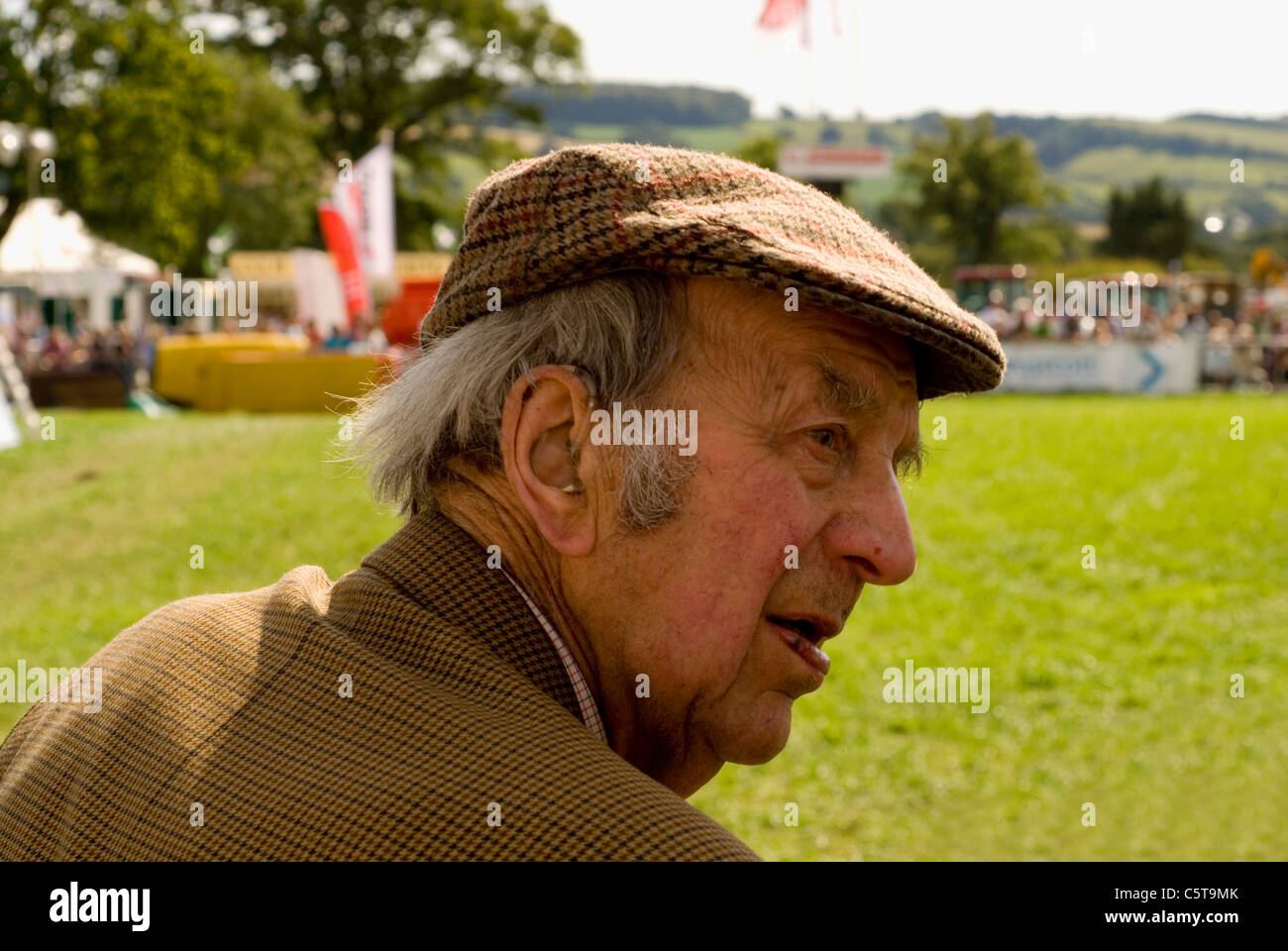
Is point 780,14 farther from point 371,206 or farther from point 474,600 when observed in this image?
point 474,600

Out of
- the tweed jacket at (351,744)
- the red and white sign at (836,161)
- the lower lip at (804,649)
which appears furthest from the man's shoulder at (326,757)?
the red and white sign at (836,161)

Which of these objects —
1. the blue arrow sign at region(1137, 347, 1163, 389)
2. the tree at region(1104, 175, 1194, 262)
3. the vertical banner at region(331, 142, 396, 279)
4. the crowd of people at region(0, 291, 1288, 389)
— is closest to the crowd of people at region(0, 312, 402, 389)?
the crowd of people at region(0, 291, 1288, 389)

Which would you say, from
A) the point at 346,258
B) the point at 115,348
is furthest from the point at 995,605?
the point at 115,348

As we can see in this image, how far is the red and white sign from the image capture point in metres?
42.6

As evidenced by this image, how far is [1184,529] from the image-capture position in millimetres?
13367

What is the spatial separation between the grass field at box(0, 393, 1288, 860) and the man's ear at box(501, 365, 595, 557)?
9.81ft

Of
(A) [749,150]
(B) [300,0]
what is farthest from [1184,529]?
(A) [749,150]

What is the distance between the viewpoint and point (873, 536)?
1796 millimetres

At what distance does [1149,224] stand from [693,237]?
354ft

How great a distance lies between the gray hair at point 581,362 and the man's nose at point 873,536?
22 centimetres

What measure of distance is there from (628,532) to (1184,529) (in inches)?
500

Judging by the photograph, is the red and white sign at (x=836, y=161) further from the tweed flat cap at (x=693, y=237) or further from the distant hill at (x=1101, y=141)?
the distant hill at (x=1101, y=141)

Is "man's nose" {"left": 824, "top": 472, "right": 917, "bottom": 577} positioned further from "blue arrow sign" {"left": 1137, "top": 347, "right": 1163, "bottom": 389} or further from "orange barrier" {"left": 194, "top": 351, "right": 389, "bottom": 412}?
"blue arrow sign" {"left": 1137, "top": 347, "right": 1163, "bottom": 389}

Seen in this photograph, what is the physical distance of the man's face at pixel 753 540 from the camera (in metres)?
1.73
